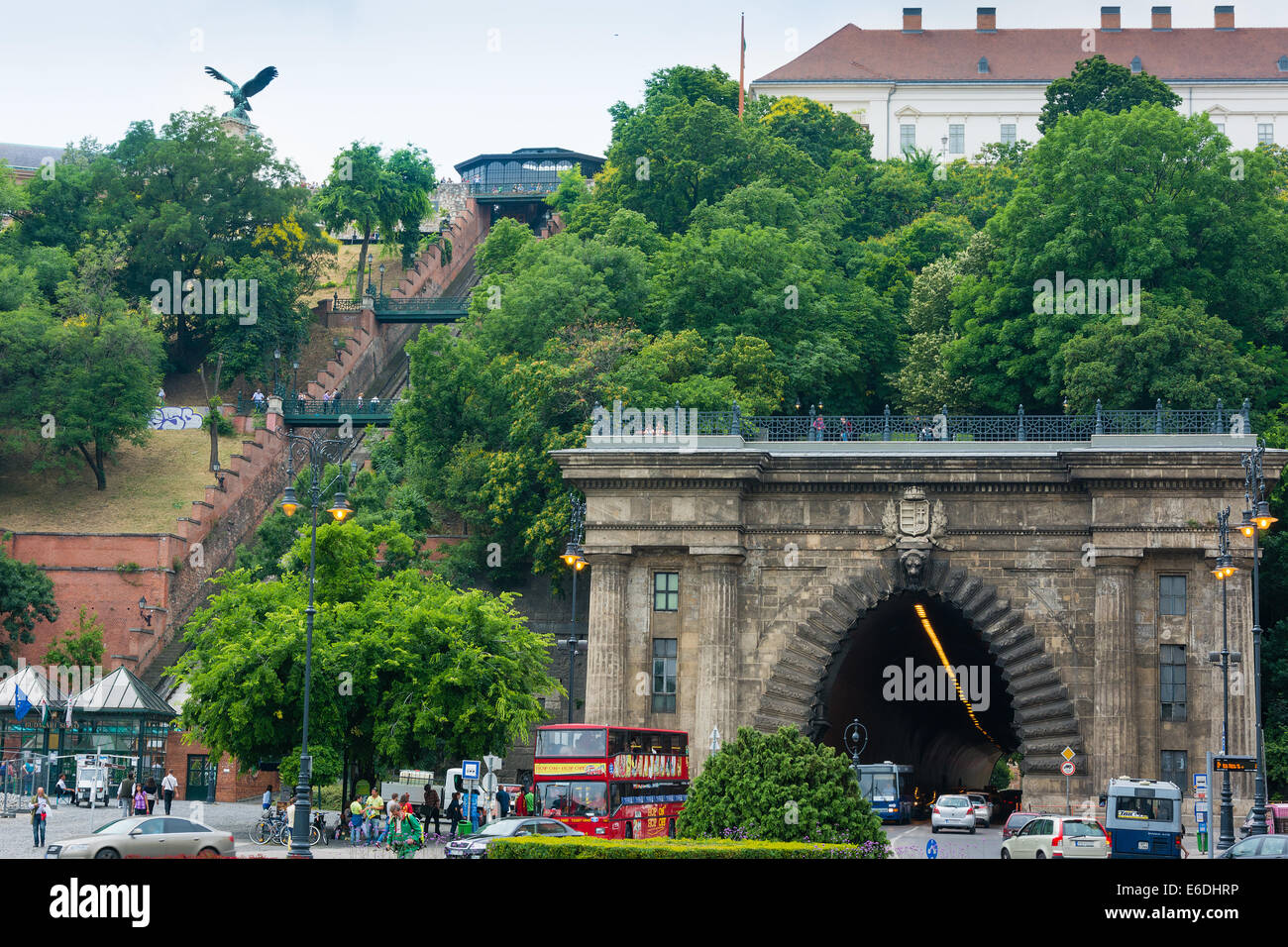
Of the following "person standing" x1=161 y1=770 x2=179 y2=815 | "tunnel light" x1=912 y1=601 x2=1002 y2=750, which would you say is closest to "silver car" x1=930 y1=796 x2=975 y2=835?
"tunnel light" x1=912 y1=601 x2=1002 y2=750

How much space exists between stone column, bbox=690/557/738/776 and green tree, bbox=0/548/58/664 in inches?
1477

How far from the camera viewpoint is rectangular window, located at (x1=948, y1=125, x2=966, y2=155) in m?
143

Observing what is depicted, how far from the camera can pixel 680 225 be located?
310 feet

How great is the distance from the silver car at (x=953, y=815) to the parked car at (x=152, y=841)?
93.2 ft

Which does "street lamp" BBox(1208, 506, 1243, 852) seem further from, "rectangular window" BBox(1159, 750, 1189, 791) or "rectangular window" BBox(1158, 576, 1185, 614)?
"rectangular window" BBox(1158, 576, 1185, 614)

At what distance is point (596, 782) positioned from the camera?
45.8 metres

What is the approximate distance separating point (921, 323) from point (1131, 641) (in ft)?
101

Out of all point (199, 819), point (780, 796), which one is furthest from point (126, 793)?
point (780, 796)

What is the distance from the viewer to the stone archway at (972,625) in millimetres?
52406

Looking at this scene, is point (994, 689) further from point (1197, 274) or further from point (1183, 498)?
point (1183, 498)

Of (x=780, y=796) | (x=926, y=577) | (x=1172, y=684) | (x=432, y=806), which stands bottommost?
(x=432, y=806)

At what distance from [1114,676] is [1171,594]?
10.6ft

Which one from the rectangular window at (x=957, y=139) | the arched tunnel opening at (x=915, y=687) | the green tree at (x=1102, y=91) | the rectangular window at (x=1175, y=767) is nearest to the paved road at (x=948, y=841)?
the arched tunnel opening at (x=915, y=687)

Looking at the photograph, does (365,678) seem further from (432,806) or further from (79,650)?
(79,650)
